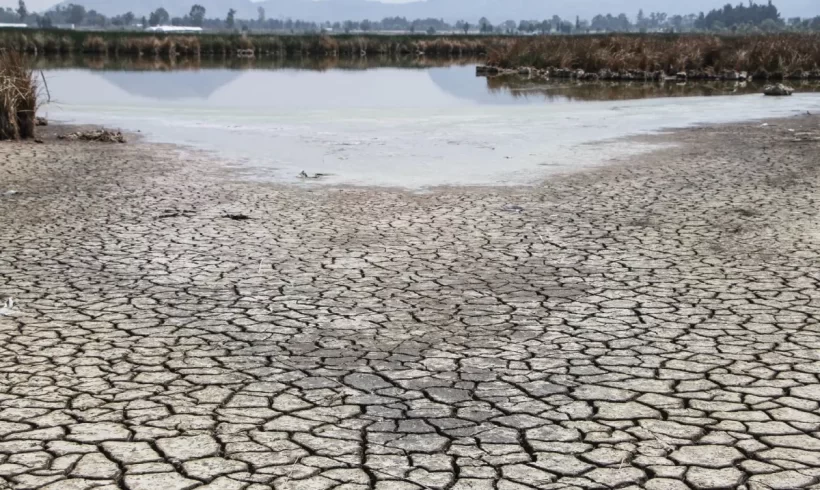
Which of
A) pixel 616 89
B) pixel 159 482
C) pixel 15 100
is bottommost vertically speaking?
pixel 159 482

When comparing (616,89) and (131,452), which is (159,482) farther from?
(616,89)

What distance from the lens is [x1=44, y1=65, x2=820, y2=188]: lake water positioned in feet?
44.4

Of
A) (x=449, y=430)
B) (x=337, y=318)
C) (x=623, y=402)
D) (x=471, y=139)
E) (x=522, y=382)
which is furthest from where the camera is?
(x=471, y=139)

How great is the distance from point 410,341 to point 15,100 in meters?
11.3

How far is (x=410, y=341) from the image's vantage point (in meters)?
6.00

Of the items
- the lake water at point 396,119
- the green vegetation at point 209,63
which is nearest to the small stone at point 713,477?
the lake water at point 396,119

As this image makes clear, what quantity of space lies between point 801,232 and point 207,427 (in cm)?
612

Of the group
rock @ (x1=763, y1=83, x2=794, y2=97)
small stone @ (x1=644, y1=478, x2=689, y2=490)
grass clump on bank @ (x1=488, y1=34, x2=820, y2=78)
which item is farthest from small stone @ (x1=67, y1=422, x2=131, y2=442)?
grass clump on bank @ (x1=488, y1=34, x2=820, y2=78)

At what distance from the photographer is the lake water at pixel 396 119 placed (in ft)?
44.4

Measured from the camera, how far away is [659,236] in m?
8.84

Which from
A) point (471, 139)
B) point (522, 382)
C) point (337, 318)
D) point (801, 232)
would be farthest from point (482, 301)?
point (471, 139)

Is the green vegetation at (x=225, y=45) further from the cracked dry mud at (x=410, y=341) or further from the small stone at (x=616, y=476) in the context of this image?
the small stone at (x=616, y=476)

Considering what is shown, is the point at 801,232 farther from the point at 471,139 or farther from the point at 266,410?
the point at 471,139

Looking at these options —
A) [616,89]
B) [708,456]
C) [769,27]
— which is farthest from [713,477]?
[769,27]
